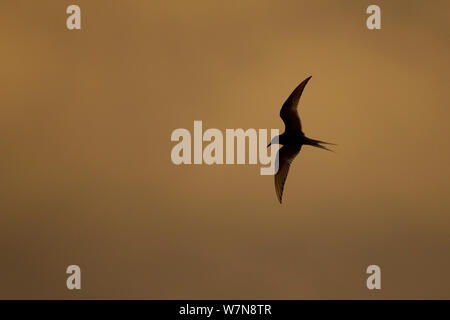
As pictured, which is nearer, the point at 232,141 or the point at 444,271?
the point at 232,141

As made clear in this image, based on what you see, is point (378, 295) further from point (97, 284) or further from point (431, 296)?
point (97, 284)

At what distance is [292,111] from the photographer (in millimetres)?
15078

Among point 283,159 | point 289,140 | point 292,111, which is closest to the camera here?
point 292,111

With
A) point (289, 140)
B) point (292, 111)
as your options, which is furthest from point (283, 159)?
point (292, 111)

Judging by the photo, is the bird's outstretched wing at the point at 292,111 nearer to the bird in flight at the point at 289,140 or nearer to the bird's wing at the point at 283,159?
the bird in flight at the point at 289,140

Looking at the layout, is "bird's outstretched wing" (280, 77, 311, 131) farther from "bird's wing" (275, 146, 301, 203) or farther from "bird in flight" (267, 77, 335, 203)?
"bird's wing" (275, 146, 301, 203)

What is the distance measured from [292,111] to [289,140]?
87 cm

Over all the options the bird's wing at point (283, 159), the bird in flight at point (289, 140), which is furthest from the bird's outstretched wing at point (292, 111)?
the bird's wing at point (283, 159)

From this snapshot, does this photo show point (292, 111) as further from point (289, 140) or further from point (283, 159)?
point (283, 159)

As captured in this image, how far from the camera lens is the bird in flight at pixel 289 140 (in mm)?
15031

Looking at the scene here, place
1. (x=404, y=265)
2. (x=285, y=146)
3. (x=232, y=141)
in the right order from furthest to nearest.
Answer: (x=404, y=265) < (x=232, y=141) < (x=285, y=146)

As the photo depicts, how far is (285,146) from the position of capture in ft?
52.4

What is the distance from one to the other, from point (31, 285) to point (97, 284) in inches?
76.3
